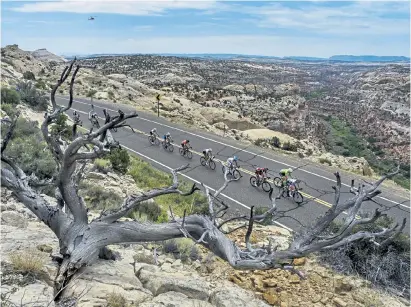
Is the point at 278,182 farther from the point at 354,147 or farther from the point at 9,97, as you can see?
the point at 354,147

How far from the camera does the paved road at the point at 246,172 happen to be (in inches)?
612

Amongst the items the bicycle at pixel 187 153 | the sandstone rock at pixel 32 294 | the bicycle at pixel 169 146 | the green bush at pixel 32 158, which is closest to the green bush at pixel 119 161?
the green bush at pixel 32 158

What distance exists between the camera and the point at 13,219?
28.8ft

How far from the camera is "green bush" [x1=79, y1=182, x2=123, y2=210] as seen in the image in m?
11.5

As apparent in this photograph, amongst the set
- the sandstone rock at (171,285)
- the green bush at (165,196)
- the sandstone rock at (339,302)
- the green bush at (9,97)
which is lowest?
the green bush at (165,196)

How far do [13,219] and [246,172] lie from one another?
42.7 feet

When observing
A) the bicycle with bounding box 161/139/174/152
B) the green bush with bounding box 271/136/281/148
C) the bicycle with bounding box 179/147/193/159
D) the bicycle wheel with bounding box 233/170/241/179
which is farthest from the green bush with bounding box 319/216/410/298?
the green bush with bounding box 271/136/281/148

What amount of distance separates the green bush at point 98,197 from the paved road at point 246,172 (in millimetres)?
5014

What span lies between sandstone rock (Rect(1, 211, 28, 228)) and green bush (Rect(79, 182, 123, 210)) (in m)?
2.45

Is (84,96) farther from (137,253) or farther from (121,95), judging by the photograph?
(137,253)

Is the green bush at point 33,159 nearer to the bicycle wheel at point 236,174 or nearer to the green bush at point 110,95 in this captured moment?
the bicycle wheel at point 236,174

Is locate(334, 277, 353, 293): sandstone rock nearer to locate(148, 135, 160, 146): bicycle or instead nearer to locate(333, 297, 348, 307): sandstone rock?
locate(333, 297, 348, 307): sandstone rock

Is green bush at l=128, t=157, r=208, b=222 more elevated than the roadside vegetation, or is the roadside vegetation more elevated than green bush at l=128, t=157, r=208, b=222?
green bush at l=128, t=157, r=208, b=222

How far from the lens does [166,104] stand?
4144 centimetres
